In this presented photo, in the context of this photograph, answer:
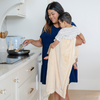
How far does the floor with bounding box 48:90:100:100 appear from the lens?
2.91 meters

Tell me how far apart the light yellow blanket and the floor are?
4.11ft

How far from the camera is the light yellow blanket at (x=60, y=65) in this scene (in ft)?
5.58

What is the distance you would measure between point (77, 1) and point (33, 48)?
130cm

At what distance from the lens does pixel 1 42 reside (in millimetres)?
2029

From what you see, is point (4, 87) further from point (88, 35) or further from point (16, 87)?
point (88, 35)

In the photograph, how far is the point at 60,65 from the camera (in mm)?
1721

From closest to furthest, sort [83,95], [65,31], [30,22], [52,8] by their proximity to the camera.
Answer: [65,31], [52,8], [30,22], [83,95]

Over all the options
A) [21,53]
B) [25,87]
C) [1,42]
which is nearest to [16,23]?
[1,42]

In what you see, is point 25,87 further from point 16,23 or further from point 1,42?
point 16,23

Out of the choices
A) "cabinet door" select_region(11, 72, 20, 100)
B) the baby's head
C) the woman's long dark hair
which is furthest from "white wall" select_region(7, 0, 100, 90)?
"cabinet door" select_region(11, 72, 20, 100)

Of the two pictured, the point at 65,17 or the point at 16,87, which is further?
the point at 65,17

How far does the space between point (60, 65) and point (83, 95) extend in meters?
1.55

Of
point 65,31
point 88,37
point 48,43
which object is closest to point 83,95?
point 88,37

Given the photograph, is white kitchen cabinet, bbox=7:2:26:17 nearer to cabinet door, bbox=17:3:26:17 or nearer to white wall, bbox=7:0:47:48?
cabinet door, bbox=17:3:26:17
